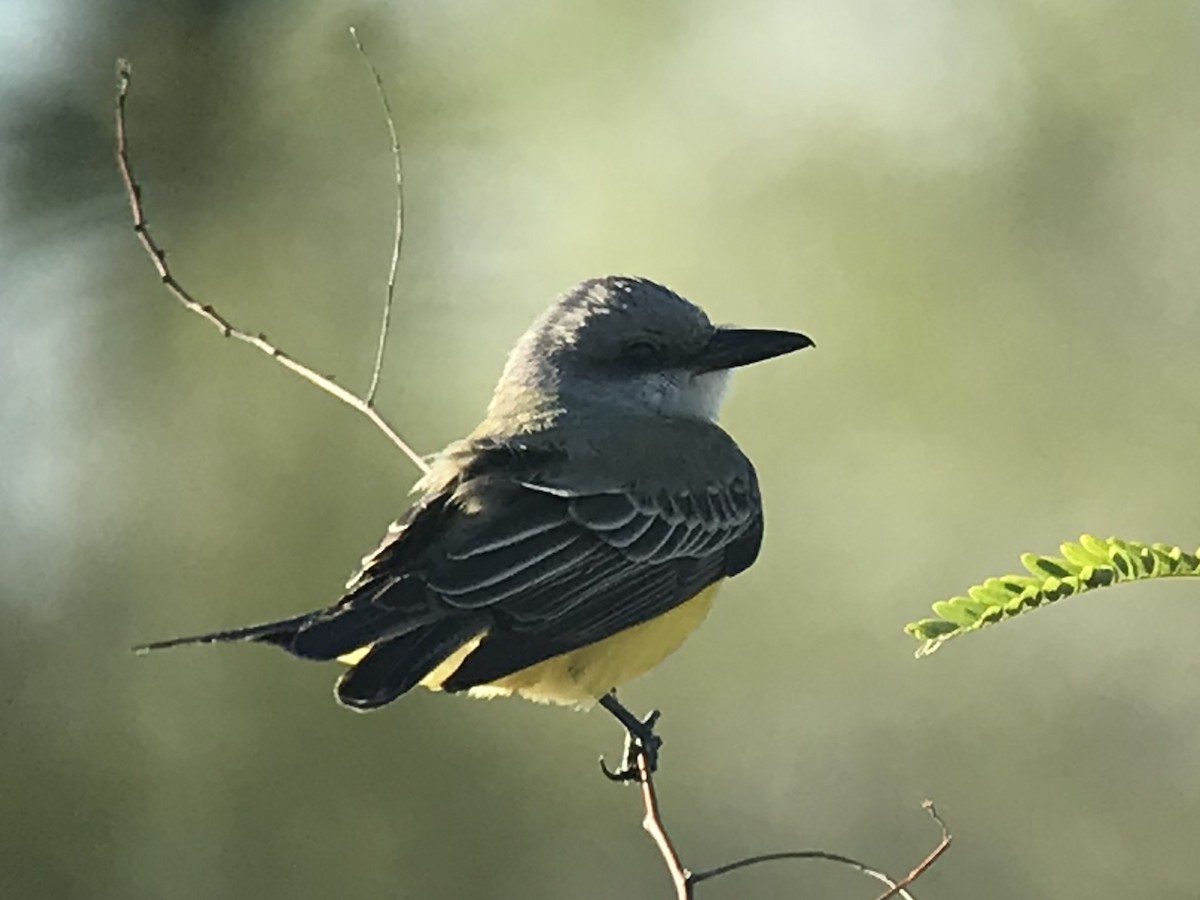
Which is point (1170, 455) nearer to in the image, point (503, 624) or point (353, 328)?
point (353, 328)

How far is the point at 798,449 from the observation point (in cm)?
912

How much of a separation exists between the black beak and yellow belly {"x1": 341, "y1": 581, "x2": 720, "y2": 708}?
657 mm

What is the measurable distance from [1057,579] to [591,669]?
1350 mm

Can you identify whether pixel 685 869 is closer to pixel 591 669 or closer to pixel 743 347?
pixel 591 669

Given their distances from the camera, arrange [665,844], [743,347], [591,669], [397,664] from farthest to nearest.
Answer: [743,347]
[591,669]
[397,664]
[665,844]

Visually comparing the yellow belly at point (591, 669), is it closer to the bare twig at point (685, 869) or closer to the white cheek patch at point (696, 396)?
the bare twig at point (685, 869)

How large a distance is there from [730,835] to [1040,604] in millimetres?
6847

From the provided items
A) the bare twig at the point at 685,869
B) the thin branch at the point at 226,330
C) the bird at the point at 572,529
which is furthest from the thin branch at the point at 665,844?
the thin branch at the point at 226,330

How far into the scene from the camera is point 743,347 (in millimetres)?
3971

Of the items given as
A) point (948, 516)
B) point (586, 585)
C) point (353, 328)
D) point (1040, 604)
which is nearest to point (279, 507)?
point (353, 328)

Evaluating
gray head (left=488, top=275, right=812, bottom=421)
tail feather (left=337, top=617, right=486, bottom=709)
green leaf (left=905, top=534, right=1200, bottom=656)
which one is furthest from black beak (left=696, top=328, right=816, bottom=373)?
green leaf (left=905, top=534, right=1200, bottom=656)

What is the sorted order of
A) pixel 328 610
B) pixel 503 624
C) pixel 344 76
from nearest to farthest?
1. pixel 328 610
2. pixel 503 624
3. pixel 344 76

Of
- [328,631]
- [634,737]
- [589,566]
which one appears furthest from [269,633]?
[634,737]

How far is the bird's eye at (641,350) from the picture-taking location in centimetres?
403
